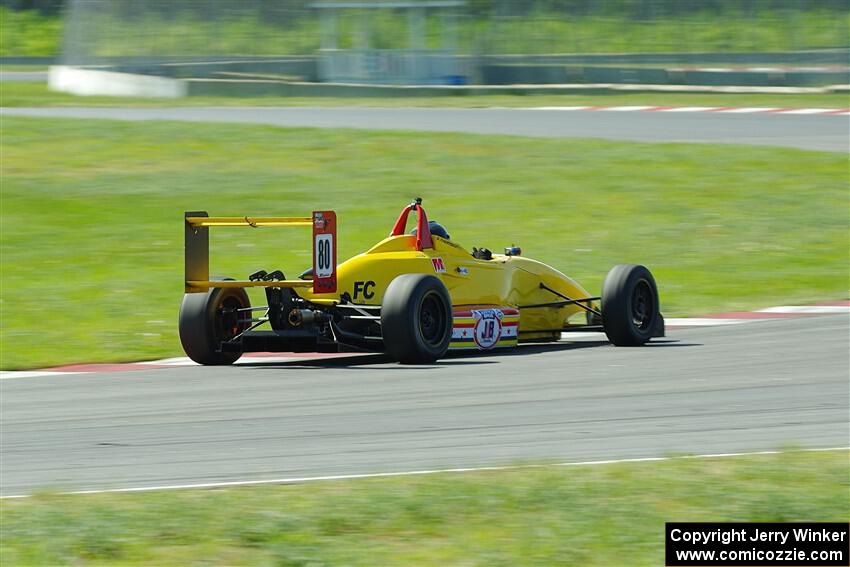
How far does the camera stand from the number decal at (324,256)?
1091 centimetres

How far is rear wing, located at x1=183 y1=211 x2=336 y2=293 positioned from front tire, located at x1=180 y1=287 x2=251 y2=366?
0.12m

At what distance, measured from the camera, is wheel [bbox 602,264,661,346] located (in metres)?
12.0

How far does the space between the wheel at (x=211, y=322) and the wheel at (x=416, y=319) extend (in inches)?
56.2

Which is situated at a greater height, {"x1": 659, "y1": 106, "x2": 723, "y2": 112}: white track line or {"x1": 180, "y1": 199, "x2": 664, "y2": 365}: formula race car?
{"x1": 659, "y1": 106, "x2": 723, "y2": 112}: white track line

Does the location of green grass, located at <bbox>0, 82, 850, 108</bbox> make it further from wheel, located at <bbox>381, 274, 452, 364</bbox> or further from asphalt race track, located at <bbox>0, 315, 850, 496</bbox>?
wheel, located at <bbox>381, 274, 452, 364</bbox>

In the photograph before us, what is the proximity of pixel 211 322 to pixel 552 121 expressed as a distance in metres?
19.4

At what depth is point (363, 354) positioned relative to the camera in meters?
12.6

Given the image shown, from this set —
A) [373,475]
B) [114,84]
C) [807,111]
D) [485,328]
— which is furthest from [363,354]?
[114,84]

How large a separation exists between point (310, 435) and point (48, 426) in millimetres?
1747

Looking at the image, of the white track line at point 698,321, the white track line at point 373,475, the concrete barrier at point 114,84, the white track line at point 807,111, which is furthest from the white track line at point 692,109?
the white track line at point 373,475

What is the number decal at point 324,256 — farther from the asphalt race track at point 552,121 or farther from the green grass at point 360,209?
the asphalt race track at point 552,121

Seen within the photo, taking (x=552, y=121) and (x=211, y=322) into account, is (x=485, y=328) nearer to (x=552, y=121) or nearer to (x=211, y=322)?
(x=211, y=322)

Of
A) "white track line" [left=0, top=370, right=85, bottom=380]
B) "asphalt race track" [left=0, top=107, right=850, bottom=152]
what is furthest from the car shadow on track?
"asphalt race track" [left=0, top=107, right=850, bottom=152]

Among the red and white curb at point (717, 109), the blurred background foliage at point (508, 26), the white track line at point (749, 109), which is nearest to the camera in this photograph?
the red and white curb at point (717, 109)
